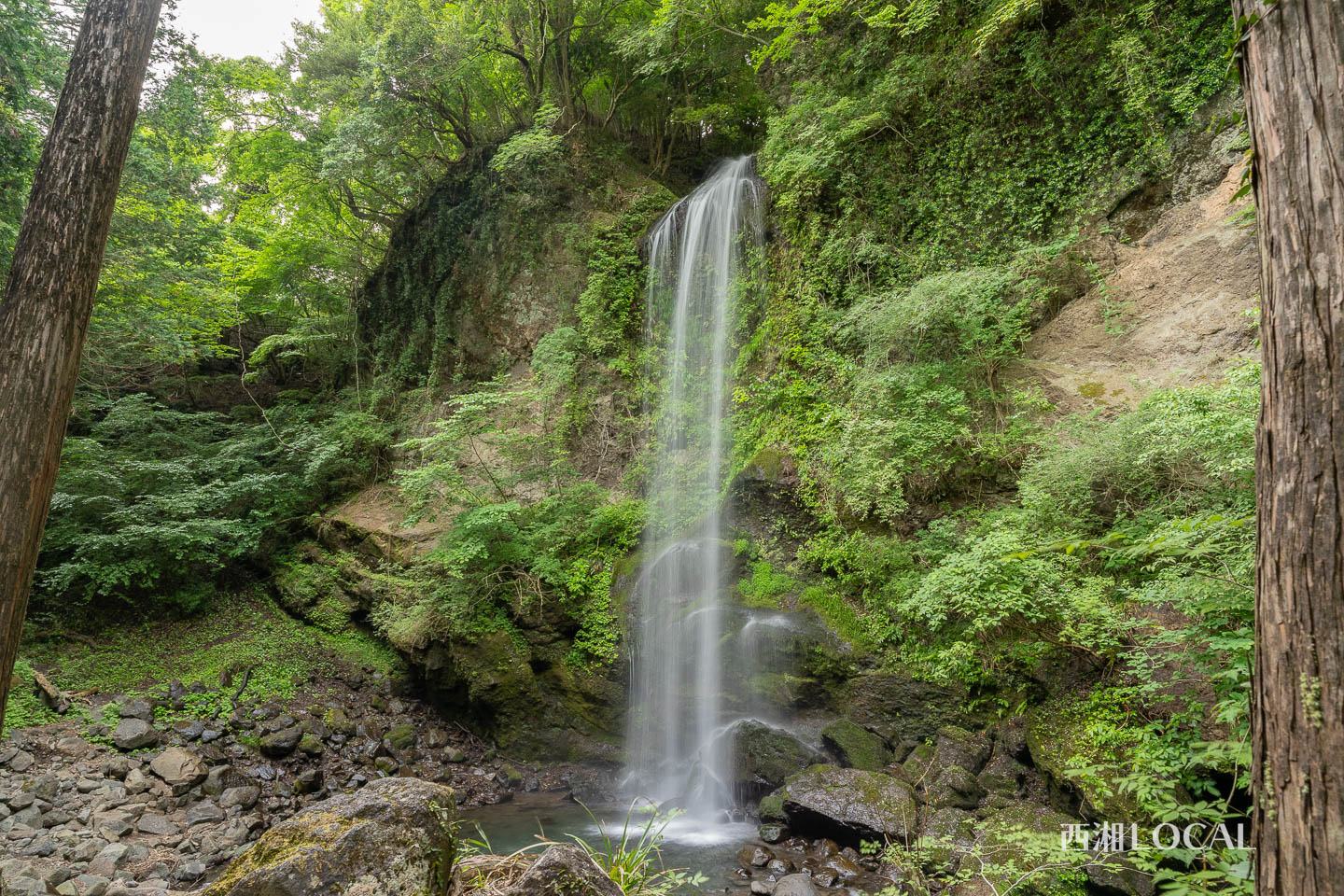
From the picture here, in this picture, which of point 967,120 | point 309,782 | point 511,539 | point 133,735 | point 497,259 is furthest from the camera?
point 497,259

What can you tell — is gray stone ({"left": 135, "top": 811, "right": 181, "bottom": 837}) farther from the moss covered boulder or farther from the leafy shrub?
the leafy shrub

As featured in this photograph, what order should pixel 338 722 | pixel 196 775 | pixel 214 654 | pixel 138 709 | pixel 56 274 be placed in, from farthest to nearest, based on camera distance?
pixel 214 654
pixel 338 722
pixel 138 709
pixel 196 775
pixel 56 274

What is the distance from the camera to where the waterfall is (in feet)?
24.3

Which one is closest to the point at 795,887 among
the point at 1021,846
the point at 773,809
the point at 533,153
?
the point at 773,809

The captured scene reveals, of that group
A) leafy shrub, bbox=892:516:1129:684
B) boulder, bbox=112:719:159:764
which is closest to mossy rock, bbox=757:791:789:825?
leafy shrub, bbox=892:516:1129:684

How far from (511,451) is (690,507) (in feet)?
9.42

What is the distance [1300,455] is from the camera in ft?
5.20

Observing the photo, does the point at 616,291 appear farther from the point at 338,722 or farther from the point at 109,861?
the point at 109,861

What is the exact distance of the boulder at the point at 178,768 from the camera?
6.61 meters

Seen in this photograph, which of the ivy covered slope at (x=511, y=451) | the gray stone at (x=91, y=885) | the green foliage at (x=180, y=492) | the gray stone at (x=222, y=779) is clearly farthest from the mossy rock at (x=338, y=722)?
the green foliage at (x=180, y=492)

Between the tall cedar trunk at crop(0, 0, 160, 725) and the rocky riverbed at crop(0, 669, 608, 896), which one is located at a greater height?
the tall cedar trunk at crop(0, 0, 160, 725)

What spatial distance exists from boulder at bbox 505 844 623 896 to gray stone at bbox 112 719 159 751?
703 cm

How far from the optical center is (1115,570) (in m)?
4.98

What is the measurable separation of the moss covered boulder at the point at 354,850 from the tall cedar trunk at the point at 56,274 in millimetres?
1426
